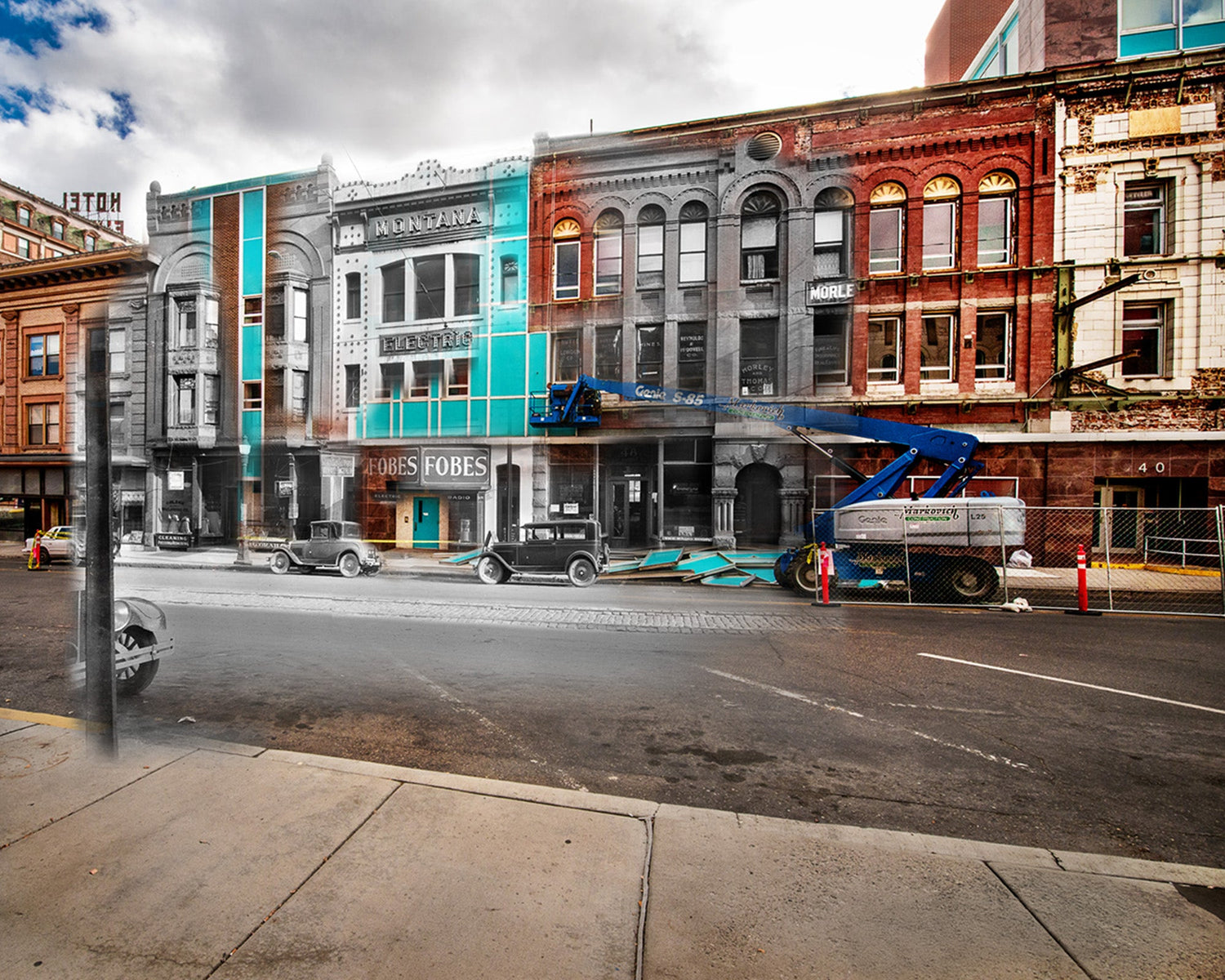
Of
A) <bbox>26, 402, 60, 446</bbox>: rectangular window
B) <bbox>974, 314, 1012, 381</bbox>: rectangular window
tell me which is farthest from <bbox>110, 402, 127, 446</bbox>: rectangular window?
<bbox>974, 314, 1012, 381</bbox>: rectangular window

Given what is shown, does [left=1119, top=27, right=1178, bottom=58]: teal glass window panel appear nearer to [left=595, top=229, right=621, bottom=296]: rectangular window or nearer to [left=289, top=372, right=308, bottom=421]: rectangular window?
[left=595, top=229, right=621, bottom=296]: rectangular window

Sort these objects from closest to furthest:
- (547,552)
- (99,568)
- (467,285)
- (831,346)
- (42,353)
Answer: (99,568) → (42,353) → (467,285) → (547,552) → (831,346)

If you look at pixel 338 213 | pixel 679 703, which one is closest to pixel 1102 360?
pixel 679 703

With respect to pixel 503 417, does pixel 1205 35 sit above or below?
above

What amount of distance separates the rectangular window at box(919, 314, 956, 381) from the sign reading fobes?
203cm

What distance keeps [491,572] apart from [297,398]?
12.7 ft

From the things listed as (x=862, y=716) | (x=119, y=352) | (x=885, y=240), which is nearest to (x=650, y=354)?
(x=885, y=240)

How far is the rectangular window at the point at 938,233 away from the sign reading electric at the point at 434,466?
8.86 metres

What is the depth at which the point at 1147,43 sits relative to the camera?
13.5 meters

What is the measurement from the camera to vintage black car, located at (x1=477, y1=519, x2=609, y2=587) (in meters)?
8.91

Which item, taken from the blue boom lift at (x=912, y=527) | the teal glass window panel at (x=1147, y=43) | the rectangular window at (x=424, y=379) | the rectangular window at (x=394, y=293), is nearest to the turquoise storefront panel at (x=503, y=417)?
the rectangular window at (x=424, y=379)

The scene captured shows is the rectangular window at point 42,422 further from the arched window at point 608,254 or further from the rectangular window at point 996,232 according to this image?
the rectangular window at point 996,232

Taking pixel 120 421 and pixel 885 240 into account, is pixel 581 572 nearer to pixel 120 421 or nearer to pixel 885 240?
pixel 120 421

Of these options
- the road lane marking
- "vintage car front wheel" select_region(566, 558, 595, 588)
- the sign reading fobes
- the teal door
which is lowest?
the road lane marking
